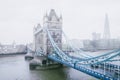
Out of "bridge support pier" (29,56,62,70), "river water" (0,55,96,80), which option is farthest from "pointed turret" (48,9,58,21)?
"river water" (0,55,96,80)

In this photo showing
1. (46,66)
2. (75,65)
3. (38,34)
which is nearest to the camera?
(75,65)

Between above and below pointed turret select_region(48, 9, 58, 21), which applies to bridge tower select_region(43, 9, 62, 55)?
below

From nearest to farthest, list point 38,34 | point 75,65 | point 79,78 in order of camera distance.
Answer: point 75,65 → point 79,78 → point 38,34

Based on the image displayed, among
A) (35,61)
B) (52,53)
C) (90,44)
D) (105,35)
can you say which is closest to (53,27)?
(52,53)

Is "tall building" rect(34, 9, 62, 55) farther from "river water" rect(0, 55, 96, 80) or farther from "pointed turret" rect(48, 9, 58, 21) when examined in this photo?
"river water" rect(0, 55, 96, 80)

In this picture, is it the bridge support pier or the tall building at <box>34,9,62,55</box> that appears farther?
the tall building at <box>34,9,62,55</box>

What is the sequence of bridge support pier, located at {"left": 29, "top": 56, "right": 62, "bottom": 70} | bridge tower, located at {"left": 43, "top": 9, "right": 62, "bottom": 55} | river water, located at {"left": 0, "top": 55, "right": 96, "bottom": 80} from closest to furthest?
1. river water, located at {"left": 0, "top": 55, "right": 96, "bottom": 80}
2. bridge support pier, located at {"left": 29, "top": 56, "right": 62, "bottom": 70}
3. bridge tower, located at {"left": 43, "top": 9, "right": 62, "bottom": 55}

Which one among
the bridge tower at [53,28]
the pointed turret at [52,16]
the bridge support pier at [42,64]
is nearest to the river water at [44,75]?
the bridge support pier at [42,64]

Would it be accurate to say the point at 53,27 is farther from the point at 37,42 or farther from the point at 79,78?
the point at 79,78

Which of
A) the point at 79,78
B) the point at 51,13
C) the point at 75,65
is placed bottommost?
the point at 79,78

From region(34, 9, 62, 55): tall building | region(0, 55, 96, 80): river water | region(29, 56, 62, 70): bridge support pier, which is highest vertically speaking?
region(34, 9, 62, 55): tall building

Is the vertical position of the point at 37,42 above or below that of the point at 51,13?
below
